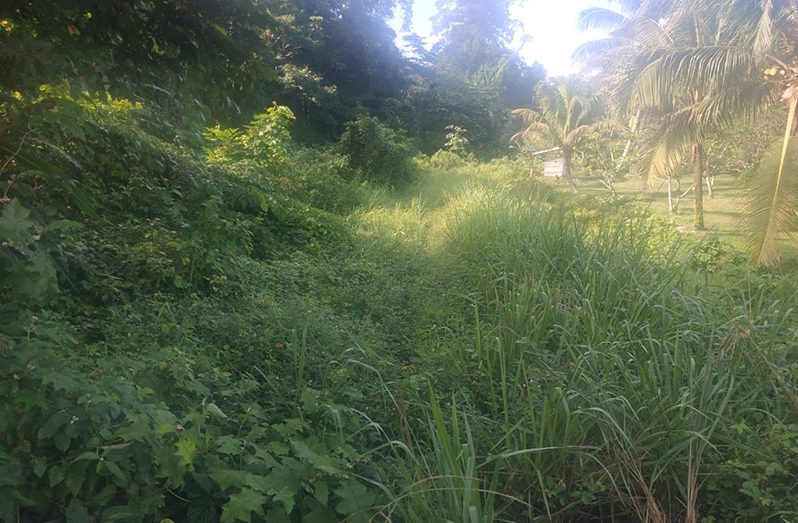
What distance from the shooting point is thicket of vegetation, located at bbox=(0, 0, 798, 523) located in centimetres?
169

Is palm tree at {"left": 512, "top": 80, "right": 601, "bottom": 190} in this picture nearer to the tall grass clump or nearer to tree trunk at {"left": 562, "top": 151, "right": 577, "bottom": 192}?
tree trunk at {"left": 562, "top": 151, "right": 577, "bottom": 192}

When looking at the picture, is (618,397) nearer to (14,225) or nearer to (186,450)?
(186,450)

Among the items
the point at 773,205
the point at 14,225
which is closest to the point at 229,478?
the point at 14,225

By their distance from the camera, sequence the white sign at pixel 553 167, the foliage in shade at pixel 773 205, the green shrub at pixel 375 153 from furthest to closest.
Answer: the white sign at pixel 553 167
the green shrub at pixel 375 153
the foliage in shade at pixel 773 205

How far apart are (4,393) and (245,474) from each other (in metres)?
0.72

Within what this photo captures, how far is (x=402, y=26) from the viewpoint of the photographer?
2038cm

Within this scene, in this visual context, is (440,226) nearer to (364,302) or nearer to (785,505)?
(364,302)

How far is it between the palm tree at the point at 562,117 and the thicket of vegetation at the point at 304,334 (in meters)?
10.3

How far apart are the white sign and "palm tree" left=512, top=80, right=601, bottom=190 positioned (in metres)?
0.98

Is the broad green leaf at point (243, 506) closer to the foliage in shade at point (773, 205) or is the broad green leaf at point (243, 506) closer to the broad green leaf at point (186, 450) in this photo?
the broad green leaf at point (186, 450)

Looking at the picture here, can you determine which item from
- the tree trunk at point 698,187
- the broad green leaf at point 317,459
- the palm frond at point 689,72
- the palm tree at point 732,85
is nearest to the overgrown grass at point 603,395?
the broad green leaf at point 317,459

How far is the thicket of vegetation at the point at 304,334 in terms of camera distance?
1688 mm

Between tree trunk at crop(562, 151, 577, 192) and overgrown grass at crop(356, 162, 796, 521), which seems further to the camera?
tree trunk at crop(562, 151, 577, 192)

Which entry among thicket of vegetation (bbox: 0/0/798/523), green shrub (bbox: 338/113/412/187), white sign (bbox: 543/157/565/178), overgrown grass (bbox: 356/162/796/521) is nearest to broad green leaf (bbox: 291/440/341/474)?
thicket of vegetation (bbox: 0/0/798/523)
